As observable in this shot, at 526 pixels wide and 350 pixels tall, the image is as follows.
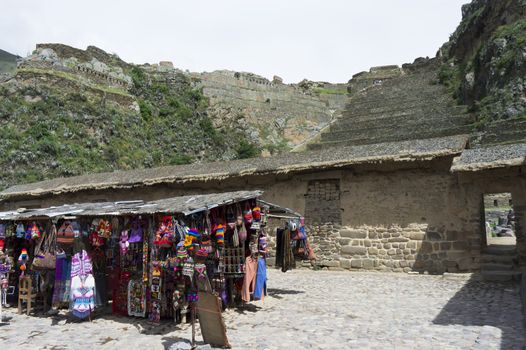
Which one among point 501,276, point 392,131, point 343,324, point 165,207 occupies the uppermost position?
point 392,131

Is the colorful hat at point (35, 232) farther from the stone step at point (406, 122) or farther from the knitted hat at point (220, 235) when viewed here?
the stone step at point (406, 122)

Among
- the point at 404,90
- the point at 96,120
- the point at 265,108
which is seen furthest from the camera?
the point at 265,108

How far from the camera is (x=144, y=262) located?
7500mm

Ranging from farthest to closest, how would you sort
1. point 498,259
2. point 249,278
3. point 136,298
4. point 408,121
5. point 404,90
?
point 404,90
point 408,121
point 498,259
point 249,278
point 136,298

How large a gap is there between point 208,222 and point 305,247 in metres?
3.30

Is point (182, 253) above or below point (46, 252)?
above

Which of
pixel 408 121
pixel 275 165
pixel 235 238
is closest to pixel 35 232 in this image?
pixel 235 238

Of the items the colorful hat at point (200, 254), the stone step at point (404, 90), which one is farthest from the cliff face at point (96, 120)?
the colorful hat at point (200, 254)

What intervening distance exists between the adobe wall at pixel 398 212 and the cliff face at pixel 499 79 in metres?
8.28

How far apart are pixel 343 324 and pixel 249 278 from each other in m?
2.30

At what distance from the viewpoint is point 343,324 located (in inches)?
263

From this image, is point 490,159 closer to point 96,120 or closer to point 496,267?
point 496,267

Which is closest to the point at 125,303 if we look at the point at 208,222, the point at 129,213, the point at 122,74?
the point at 129,213

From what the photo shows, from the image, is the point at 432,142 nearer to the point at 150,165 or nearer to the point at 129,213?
the point at 129,213
